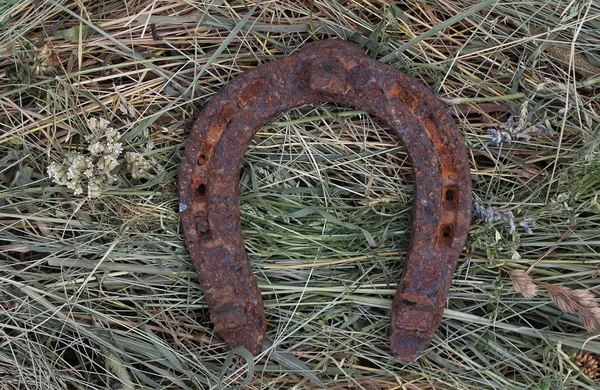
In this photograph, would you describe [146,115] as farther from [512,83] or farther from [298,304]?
[512,83]

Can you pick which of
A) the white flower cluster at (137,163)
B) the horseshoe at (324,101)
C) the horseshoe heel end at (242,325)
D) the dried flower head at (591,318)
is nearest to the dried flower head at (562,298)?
the dried flower head at (591,318)

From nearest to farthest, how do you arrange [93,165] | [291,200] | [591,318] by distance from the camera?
1. [591,318]
2. [93,165]
3. [291,200]

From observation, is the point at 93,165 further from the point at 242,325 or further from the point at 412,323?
the point at 412,323

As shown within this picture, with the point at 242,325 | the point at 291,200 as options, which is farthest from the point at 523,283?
the point at 242,325

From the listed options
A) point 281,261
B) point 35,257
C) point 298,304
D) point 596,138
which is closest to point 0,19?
point 35,257

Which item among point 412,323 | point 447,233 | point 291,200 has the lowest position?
point 412,323

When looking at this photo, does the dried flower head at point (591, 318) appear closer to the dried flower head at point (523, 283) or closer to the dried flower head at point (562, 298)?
the dried flower head at point (562, 298)

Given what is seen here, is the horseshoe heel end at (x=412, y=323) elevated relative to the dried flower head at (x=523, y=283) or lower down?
lower down
